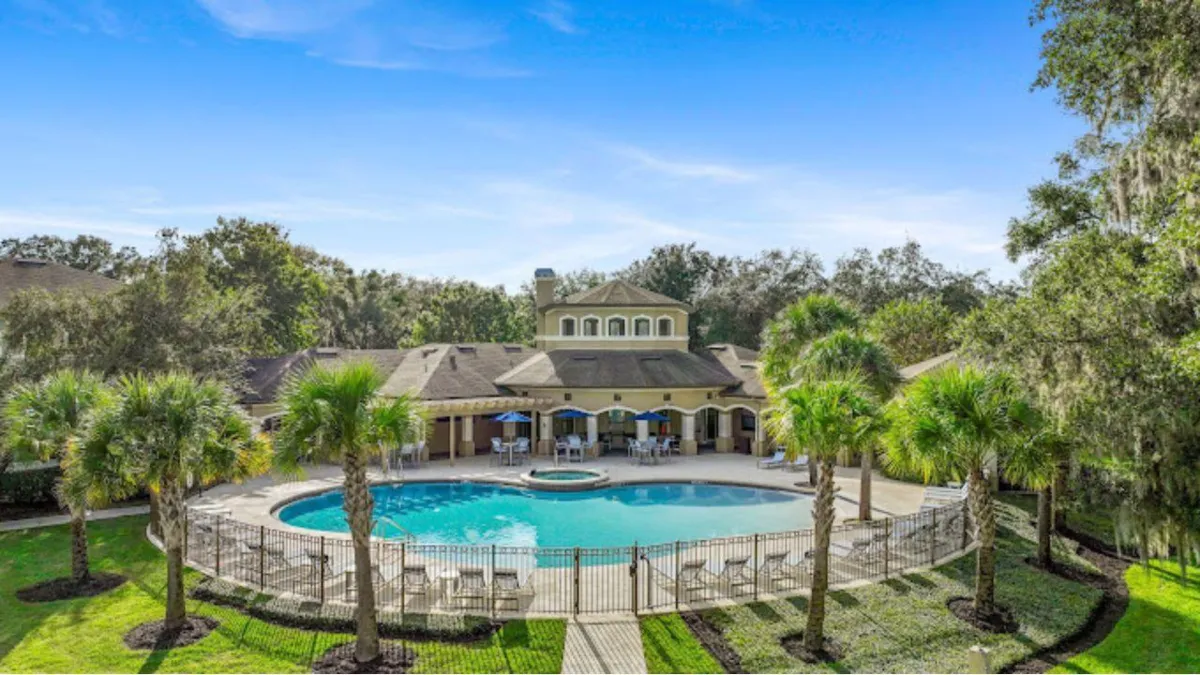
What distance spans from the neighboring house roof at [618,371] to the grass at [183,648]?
19.2 m

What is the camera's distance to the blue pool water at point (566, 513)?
19.6 metres

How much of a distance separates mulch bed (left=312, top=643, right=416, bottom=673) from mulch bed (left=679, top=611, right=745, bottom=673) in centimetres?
471

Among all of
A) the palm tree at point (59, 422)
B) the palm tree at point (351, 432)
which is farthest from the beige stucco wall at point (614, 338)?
the palm tree at point (351, 432)

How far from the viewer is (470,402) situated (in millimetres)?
30062

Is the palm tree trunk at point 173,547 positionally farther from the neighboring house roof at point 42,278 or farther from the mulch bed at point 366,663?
the neighboring house roof at point 42,278

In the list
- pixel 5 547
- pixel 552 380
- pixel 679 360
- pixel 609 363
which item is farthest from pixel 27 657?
pixel 679 360

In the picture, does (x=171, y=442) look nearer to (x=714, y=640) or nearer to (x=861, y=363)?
(x=714, y=640)

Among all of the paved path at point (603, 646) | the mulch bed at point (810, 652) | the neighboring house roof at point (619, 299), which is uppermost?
the neighboring house roof at point (619, 299)

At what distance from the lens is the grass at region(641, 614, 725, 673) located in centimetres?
1067

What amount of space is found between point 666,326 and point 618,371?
468cm

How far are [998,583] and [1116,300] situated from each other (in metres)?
6.36

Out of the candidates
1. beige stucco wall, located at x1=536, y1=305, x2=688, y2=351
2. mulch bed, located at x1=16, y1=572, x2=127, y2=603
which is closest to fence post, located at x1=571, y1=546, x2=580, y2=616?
mulch bed, located at x1=16, y1=572, x2=127, y2=603

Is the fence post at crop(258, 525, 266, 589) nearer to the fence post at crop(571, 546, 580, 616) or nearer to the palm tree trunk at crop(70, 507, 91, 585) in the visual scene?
the palm tree trunk at crop(70, 507, 91, 585)

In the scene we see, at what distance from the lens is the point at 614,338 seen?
35219mm
